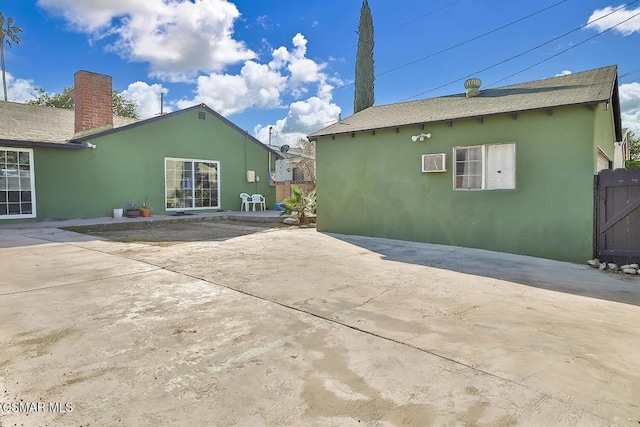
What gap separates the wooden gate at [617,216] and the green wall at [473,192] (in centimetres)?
14

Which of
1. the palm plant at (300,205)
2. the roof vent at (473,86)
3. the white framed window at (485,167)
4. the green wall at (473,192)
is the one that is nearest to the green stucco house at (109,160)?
the palm plant at (300,205)

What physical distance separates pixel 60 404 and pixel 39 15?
18.3m

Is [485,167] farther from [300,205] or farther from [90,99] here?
[90,99]

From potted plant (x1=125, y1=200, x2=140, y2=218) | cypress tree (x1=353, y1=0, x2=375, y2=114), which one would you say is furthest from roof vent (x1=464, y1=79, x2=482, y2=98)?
potted plant (x1=125, y1=200, x2=140, y2=218)

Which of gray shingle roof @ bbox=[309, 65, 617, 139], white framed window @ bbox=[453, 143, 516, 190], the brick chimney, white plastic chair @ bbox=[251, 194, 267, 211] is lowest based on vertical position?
white plastic chair @ bbox=[251, 194, 267, 211]

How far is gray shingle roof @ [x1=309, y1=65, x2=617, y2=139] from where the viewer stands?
623cm

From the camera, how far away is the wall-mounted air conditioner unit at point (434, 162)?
7500 millimetres

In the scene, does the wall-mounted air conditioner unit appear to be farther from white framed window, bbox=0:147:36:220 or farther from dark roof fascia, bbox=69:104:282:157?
white framed window, bbox=0:147:36:220

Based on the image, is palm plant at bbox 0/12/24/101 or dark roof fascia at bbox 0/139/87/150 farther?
palm plant at bbox 0/12/24/101

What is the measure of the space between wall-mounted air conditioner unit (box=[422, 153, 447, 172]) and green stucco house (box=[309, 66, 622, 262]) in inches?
0.8

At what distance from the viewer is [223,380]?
7.00ft

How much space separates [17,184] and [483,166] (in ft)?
40.5

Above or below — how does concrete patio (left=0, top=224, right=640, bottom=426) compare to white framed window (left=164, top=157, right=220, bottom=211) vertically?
below

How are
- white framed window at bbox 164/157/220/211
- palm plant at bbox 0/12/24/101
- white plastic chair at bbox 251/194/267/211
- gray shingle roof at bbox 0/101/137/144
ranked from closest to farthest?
gray shingle roof at bbox 0/101/137/144, white framed window at bbox 164/157/220/211, white plastic chair at bbox 251/194/267/211, palm plant at bbox 0/12/24/101
